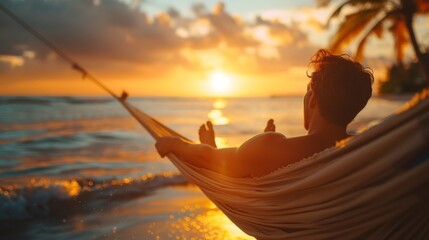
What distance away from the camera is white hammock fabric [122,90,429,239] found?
113cm

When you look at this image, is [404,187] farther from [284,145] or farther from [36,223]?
[36,223]

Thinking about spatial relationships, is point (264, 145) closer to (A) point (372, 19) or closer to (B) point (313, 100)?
(B) point (313, 100)

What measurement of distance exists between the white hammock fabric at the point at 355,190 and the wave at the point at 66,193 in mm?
3188

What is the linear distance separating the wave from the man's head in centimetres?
349

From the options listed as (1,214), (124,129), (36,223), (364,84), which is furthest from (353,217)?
(124,129)

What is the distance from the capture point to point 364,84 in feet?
4.49

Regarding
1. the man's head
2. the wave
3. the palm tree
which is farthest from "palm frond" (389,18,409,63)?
the man's head

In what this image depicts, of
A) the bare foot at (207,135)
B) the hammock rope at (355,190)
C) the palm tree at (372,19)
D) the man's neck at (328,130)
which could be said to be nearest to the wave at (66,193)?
the bare foot at (207,135)

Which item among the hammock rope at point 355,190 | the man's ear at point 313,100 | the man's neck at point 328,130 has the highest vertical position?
the man's ear at point 313,100

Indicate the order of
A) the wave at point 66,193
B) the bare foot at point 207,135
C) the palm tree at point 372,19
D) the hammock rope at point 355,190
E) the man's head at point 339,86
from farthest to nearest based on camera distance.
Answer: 1. the palm tree at point 372,19
2. the wave at point 66,193
3. the bare foot at point 207,135
4. the man's head at point 339,86
5. the hammock rope at point 355,190

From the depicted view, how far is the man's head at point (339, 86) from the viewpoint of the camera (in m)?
1.36

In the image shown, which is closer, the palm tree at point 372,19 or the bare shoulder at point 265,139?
the bare shoulder at point 265,139

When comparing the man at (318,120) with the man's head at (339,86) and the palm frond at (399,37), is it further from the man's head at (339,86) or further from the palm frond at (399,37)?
the palm frond at (399,37)

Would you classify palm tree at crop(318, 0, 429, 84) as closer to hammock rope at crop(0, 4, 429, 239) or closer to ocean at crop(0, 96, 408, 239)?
ocean at crop(0, 96, 408, 239)
